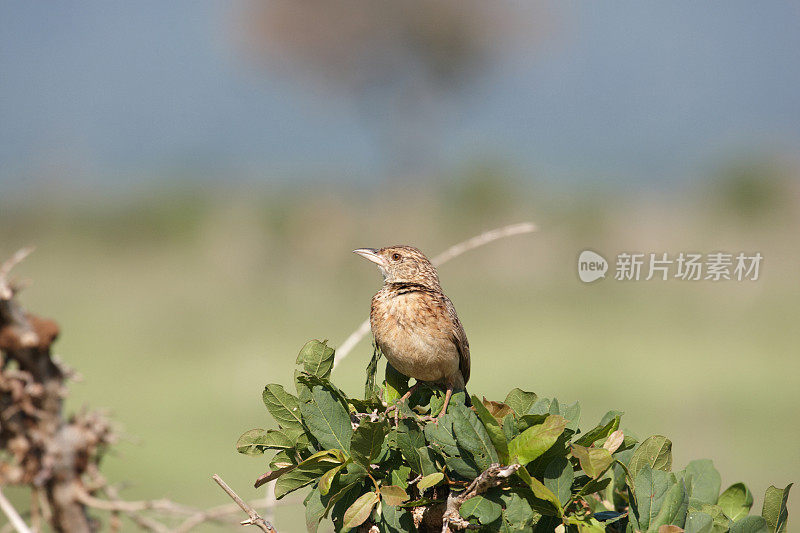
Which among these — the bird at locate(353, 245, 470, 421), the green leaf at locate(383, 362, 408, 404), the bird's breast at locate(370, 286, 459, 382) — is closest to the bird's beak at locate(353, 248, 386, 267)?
the bird at locate(353, 245, 470, 421)

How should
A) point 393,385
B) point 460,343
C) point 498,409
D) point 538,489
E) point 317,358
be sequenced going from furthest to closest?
point 460,343 < point 393,385 < point 317,358 < point 498,409 < point 538,489

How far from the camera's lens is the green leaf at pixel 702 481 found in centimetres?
115

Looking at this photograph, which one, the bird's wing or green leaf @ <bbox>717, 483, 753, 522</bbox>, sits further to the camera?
the bird's wing

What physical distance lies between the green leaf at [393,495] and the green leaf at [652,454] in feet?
1.15

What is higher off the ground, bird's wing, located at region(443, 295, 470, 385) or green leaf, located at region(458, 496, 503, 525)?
bird's wing, located at region(443, 295, 470, 385)

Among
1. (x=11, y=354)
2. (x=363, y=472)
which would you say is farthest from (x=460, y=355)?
(x=11, y=354)

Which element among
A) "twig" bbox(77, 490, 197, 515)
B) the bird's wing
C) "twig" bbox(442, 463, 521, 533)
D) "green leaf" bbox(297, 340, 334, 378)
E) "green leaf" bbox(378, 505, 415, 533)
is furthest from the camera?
the bird's wing

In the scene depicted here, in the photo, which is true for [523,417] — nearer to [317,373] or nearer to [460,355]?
[317,373]

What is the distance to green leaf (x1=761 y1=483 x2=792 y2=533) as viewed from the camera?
1.08m

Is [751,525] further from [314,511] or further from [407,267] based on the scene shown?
[407,267]

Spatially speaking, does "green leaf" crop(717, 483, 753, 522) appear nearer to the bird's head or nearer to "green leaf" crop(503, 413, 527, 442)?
"green leaf" crop(503, 413, 527, 442)

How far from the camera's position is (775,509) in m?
1.08

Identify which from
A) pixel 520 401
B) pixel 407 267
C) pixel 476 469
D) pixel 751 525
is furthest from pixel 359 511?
pixel 407 267

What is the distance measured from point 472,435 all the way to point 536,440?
7 centimetres
